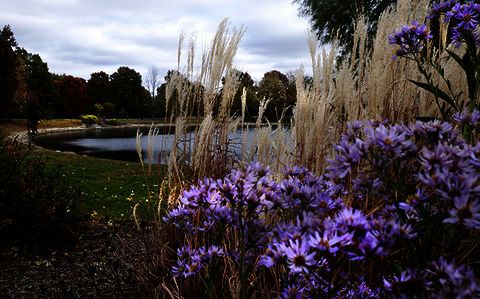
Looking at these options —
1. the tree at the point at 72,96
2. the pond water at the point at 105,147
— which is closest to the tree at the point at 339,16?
the pond water at the point at 105,147

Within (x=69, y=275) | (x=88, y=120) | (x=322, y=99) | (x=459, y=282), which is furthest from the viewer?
(x=88, y=120)

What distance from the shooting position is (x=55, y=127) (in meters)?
25.5

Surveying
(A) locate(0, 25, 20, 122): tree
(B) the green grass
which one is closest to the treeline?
(A) locate(0, 25, 20, 122): tree

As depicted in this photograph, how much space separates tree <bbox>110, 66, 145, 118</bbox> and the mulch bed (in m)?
40.5

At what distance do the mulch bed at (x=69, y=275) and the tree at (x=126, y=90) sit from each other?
1596 inches

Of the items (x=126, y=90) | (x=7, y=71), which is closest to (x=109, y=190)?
(x=7, y=71)

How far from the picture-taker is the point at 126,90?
4000cm

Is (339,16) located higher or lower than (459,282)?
higher

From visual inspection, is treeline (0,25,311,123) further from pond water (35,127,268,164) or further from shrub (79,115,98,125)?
pond water (35,127,268,164)

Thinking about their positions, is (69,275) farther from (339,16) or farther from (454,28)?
(339,16)

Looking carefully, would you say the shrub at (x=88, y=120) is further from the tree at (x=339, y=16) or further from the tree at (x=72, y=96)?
the tree at (x=339, y=16)

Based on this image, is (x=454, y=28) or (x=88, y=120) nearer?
(x=454, y=28)

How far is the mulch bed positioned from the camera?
75.8 inches

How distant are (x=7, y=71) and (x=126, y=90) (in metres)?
27.5
